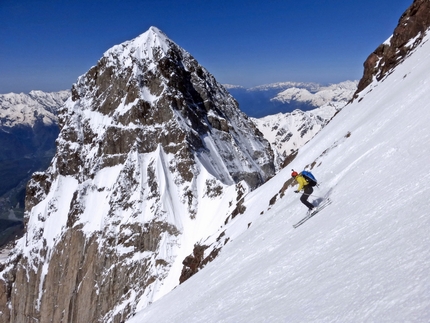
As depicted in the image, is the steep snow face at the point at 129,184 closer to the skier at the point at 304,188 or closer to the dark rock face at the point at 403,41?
the dark rock face at the point at 403,41

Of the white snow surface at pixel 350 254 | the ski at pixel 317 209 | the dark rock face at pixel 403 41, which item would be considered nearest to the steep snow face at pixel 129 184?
the dark rock face at pixel 403 41

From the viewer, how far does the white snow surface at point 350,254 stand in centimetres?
671

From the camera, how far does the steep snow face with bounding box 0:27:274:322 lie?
3142 inches

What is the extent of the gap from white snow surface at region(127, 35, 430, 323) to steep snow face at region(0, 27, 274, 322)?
51.6 metres

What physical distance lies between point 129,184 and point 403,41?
69.5 meters

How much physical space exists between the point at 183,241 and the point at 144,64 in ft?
184

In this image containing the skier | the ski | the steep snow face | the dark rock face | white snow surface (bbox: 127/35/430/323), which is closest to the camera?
white snow surface (bbox: 127/35/430/323)

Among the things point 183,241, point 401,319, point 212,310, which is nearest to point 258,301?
point 212,310

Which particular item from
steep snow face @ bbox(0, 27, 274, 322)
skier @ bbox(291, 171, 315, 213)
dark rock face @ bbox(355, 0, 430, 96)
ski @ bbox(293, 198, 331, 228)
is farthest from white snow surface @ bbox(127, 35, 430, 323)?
steep snow face @ bbox(0, 27, 274, 322)

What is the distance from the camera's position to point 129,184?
88875 mm

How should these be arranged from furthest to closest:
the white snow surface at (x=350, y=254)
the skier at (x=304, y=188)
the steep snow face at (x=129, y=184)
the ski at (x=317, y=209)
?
the steep snow face at (x=129, y=184)
the ski at (x=317, y=209)
the skier at (x=304, y=188)
the white snow surface at (x=350, y=254)

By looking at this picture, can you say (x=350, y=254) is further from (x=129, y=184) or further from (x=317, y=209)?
(x=129, y=184)

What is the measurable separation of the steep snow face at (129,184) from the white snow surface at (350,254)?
51577mm

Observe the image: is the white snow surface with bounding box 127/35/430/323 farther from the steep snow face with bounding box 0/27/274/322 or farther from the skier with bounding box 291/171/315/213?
the steep snow face with bounding box 0/27/274/322
